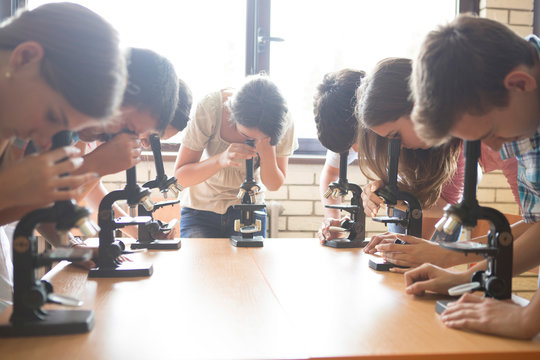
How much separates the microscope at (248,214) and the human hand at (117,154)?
532mm

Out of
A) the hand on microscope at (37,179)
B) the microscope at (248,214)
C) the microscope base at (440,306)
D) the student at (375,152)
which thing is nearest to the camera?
the hand on microscope at (37,179)

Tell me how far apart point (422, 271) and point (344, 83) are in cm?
81

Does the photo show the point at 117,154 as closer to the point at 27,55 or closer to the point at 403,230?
the point at 27,55

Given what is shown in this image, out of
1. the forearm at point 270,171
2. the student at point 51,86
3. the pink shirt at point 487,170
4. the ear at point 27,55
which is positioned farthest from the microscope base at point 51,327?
the forearm at point 270,171

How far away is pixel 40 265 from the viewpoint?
98 centimetres

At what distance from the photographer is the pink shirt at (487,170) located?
1637mm

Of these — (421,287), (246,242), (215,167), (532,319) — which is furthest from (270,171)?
(532,319)

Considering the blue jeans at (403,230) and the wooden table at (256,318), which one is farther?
the blue jeans at (403,230)

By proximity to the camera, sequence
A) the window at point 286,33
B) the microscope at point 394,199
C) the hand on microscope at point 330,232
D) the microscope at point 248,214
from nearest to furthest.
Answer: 1. the microscope at point 394,199
2. the microscope at point 248,214
3. the hand on microscope at point 330,232
4. the window at point 286,33

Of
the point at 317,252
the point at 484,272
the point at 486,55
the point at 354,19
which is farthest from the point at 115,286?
the point at 354,19

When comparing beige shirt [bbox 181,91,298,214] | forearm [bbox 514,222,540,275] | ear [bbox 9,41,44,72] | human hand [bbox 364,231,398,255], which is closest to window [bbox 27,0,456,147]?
beige shirt [bbox 181,91,298,214]

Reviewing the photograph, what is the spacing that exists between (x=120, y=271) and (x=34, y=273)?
433 mm

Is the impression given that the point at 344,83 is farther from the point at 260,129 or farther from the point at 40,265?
the point at 40,265

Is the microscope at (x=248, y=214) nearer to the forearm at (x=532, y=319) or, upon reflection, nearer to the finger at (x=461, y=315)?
the finger at (x=461, y=315)
